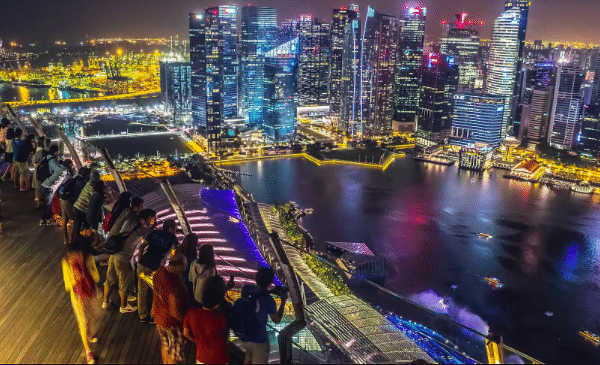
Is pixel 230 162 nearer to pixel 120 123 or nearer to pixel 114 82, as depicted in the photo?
pixel 120 123

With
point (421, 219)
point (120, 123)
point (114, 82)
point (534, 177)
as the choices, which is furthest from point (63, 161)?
point (114, 82)

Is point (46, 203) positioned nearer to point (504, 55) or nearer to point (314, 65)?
point (504, 55)

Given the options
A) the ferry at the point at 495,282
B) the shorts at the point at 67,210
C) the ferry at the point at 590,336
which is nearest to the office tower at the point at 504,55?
the ferry at the point at 495,282

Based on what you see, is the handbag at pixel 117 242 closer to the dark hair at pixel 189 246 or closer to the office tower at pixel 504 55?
the dark hair at pixel 189 246

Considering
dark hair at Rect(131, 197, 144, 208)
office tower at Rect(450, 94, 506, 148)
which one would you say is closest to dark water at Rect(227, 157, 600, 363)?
office tower at Rect(450, 94, 506, 148)

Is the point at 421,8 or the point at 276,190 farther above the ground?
the point at 421,8

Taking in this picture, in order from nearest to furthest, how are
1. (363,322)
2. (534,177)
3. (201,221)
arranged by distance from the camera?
(363,322)
(201,221)
(534,177)

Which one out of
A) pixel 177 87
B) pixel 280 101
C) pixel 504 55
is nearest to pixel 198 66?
pixel 177 87
